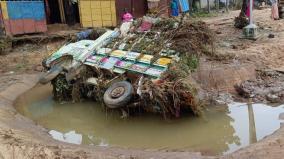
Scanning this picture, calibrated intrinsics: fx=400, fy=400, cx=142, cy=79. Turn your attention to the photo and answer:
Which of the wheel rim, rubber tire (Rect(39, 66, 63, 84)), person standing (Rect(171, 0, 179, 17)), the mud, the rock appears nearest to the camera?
the mud

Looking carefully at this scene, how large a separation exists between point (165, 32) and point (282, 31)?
8500mm

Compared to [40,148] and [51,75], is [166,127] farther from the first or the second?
[51,75]

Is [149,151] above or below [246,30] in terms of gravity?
below

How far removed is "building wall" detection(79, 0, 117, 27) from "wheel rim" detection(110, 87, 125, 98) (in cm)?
842

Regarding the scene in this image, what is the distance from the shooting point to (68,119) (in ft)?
31.4

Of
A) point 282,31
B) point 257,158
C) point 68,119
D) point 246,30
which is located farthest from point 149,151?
point 282,31

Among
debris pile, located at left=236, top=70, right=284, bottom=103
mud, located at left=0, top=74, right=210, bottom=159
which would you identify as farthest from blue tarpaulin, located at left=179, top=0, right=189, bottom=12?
mud, located at left=0, top=74, right=210, bottom=159

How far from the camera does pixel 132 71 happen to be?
9094 mm

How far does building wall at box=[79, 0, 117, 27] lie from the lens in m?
16.7

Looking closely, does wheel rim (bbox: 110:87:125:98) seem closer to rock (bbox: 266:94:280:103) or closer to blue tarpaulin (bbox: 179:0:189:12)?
A: rock (bbox: 266:94:280:103)

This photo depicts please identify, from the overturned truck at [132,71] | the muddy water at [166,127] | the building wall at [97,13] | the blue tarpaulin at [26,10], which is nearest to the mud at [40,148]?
the muddy water at [166,127]

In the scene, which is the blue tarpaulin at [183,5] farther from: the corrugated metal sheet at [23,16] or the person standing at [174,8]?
the corrugated metal sheet at [23,16]

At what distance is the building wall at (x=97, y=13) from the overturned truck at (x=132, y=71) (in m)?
5.65

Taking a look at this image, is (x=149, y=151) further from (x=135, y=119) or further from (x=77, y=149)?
(x=135, y=119)
